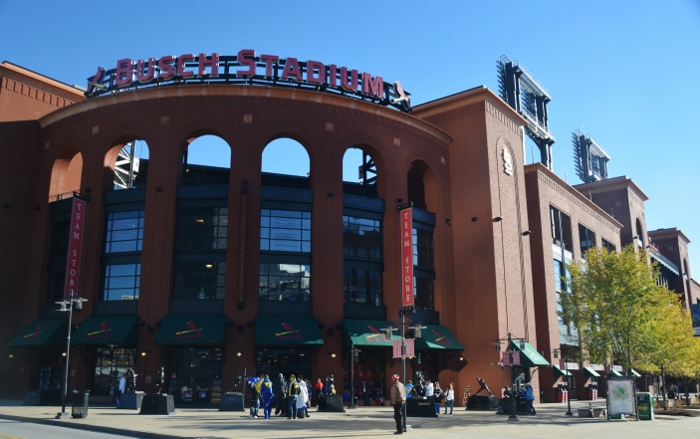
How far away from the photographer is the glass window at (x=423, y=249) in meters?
46.0

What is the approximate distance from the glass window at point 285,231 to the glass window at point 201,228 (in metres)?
2.47

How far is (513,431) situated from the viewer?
978 inches

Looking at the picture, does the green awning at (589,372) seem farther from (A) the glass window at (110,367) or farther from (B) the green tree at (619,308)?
(A) the glass window at (110,367)

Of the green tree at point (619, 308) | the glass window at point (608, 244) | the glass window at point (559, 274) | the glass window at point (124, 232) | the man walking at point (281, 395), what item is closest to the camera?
the man walking at point (281, 395)

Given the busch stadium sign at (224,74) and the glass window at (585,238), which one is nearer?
the busch stadium sign at (224,74)

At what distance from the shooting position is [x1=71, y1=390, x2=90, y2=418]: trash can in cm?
2741

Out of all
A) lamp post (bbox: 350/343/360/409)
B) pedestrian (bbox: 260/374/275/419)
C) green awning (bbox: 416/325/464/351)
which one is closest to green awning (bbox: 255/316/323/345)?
lamp post (bbox: 350/343/360/409)

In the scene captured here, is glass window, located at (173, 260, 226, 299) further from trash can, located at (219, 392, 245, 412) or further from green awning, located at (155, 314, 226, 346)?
trash can, located at (219, 392, 245, 412)

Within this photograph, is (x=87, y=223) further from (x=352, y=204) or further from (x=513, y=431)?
(x=513, y=431)

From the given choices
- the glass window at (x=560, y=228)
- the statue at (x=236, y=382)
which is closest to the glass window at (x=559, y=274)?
the glass window at (x=560, y=228)

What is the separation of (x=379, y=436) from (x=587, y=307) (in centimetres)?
2316

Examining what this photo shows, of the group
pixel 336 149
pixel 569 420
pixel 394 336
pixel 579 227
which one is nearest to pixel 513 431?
pixel 569 420

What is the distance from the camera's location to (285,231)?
137ft

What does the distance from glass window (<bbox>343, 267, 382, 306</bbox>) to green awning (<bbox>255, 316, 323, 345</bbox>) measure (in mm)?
4009
